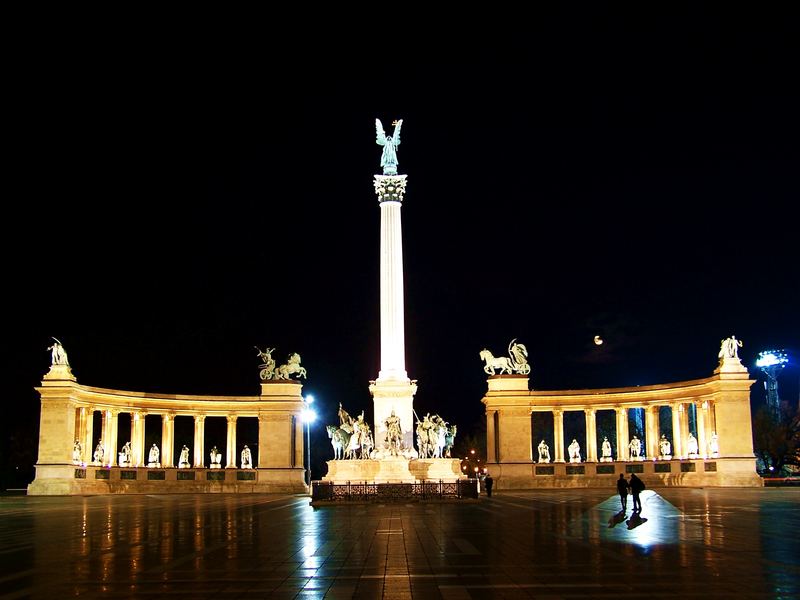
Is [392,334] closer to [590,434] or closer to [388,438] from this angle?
[388,438]

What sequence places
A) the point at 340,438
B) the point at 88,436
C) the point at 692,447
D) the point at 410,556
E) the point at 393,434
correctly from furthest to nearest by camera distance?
the point at 692,447 < the point at 88,436 < the point at 340,438 < the point at 393,434 < the point at 410,556

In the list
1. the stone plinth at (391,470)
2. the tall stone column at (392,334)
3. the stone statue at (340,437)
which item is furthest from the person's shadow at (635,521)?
the stone statue at (340,437)

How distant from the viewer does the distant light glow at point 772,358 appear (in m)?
127

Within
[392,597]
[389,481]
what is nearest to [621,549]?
[392,597]

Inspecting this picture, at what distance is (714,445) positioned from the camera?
76.6 m

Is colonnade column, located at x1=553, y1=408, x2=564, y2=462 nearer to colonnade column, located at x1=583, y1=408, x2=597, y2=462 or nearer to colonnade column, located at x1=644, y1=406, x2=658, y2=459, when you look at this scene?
colonnade column, located at x1=583, y1=408, x2=597, y2=462

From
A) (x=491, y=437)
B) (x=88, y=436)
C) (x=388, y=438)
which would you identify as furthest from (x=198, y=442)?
(x=388, y=438)

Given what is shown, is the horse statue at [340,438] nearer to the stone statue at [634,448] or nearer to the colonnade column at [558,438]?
the colonnade column at [558,438]

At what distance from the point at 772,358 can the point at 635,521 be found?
343ft

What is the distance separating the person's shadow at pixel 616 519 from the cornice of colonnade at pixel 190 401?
158 ft

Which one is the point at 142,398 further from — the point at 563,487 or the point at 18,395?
the point at 563,487

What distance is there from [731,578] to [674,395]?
2602 inches

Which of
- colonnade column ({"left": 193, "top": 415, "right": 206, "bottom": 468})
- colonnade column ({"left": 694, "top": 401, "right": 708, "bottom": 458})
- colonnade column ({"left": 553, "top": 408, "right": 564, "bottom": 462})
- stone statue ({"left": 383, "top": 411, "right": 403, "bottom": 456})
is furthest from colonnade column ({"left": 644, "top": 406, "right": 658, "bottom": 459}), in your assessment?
colonnade column ({"left": 193, "top": 415, "right": 206, "bottom": 468})

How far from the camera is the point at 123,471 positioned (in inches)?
3081
